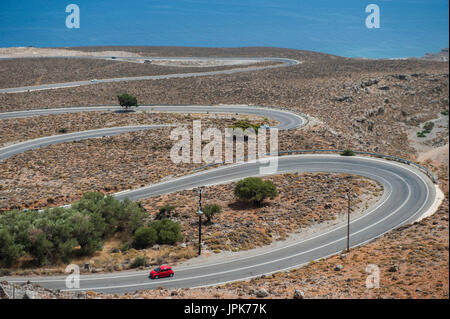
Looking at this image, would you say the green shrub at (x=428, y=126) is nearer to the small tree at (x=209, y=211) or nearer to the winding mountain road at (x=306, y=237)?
the winding mountain road at (x=306, y=237)

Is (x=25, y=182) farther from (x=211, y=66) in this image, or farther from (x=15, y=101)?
(x=211, y=66)

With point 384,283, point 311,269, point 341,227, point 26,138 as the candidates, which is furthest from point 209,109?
point 384,283

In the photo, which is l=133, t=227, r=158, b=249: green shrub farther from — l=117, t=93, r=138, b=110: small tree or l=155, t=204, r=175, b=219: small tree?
l=117, t=93, r=138, b=110: small tree
